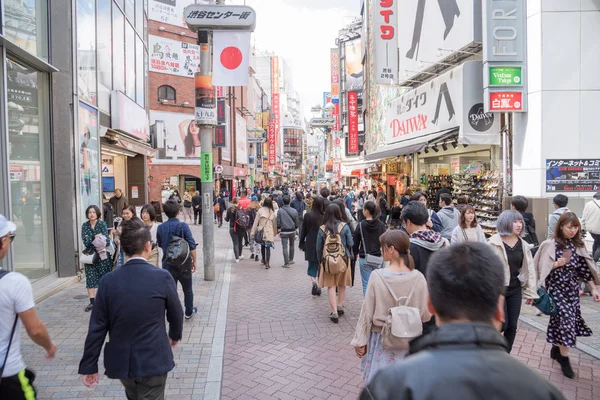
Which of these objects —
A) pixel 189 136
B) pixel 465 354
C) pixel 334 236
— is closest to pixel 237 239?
pixel 334 236

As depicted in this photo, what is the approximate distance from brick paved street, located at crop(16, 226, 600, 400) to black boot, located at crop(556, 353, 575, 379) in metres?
0.07

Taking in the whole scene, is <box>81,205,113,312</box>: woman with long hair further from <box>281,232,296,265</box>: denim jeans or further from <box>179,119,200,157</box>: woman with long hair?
<box>179,119,200,157</box>: woman with long hair

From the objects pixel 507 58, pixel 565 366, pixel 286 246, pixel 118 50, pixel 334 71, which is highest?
pixel 334 71

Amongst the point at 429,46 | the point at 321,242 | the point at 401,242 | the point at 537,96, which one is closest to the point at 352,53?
the point at 429,46

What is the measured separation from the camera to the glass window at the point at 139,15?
54.5 feet

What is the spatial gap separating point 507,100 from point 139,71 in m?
13.3

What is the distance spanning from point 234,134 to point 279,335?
38.7 metres

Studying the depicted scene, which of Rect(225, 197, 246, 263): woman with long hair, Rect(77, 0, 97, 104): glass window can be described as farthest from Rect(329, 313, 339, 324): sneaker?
Rect(77, 0, 97, 104): glass window

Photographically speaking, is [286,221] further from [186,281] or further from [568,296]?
[568,296]

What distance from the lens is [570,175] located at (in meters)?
9.51

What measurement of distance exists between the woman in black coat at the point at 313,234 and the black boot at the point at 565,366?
3.78 meters

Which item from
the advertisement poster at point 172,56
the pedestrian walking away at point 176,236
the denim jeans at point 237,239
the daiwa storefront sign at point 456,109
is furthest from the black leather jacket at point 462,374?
the advertisement poster at point 172,56

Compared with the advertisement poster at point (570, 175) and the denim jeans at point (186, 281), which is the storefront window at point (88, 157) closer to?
the denim jeans at point (186, 281)

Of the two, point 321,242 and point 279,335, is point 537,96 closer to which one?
point 321,242
